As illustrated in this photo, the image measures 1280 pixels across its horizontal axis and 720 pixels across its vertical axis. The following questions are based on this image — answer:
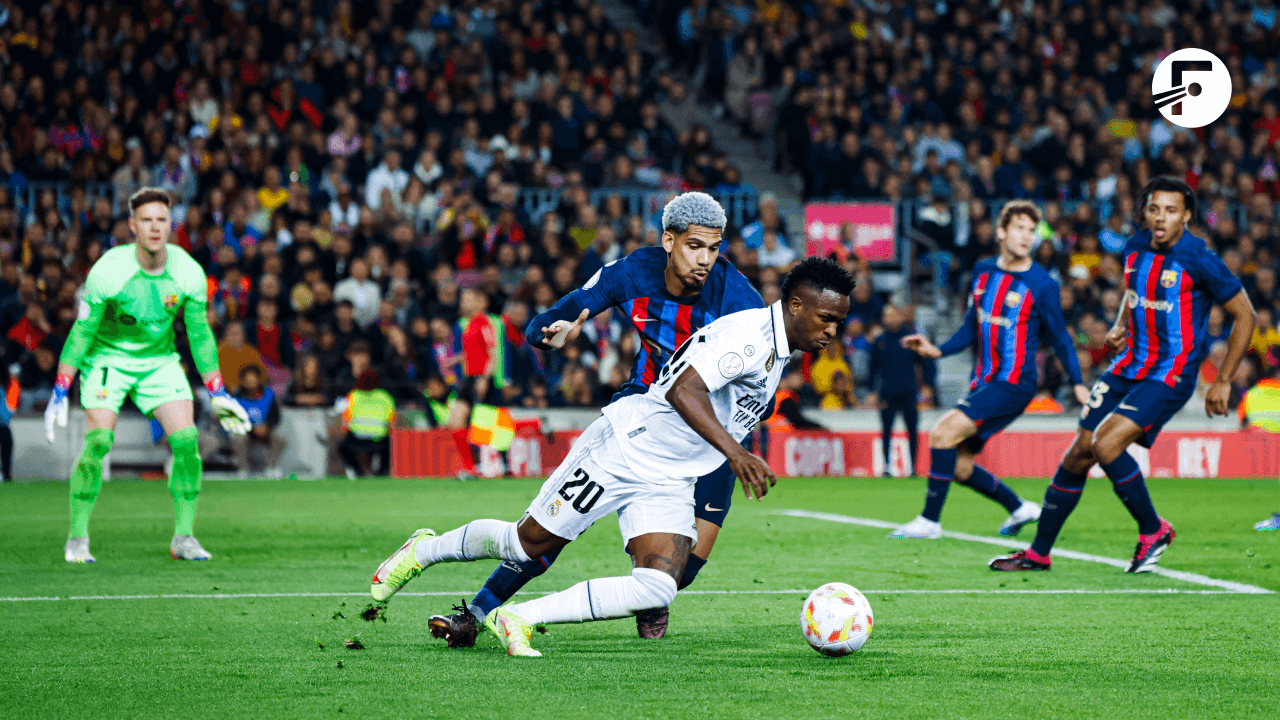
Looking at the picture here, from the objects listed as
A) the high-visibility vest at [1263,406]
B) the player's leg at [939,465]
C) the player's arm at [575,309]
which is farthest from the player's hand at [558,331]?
the high-visibility vest at [1263,406]

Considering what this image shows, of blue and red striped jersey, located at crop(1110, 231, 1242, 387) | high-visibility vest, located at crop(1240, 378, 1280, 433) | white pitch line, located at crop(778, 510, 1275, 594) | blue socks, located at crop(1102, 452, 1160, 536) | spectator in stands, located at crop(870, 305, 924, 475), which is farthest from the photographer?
high-visibility vest, located at crop(1240, 378, 1280, 433)

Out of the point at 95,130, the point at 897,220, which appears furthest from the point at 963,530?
the point at 95,130

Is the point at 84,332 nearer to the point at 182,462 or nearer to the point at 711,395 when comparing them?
the point at 182,462

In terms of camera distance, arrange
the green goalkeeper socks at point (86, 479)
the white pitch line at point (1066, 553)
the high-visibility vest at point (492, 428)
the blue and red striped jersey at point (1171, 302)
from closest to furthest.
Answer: the white pitch line at point (1066, 553), the blue and red striped jersey at point (1171, 302), the green goalkeeper socks at point (86, 479), the high-visibility vest at point (492, 428)

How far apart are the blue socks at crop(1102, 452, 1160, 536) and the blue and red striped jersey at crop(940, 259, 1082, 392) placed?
1557 millimetres

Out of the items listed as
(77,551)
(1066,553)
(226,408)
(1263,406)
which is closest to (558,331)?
(226,408)

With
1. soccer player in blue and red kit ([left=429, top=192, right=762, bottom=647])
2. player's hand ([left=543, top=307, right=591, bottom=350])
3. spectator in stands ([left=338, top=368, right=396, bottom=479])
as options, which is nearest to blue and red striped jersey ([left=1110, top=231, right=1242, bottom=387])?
soccer player in blue and red kit ([left=429, top=192, right=762, bottom=647])

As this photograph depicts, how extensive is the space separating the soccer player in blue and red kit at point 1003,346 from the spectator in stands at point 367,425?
27.6ft

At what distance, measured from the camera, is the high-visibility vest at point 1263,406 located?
18.0m

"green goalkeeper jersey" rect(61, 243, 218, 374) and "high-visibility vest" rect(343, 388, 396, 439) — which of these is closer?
"green goalkeeper jersey" rect(61, 243, 218, 374)

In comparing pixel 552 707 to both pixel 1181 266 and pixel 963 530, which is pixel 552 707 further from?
pixel 963 530

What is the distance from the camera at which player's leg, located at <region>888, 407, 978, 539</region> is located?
9.98 metres

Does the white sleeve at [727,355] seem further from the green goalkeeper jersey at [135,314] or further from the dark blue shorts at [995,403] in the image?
the dark blue shorts at [995,403]

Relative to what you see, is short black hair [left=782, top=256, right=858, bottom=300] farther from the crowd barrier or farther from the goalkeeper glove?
the crowd barrier
